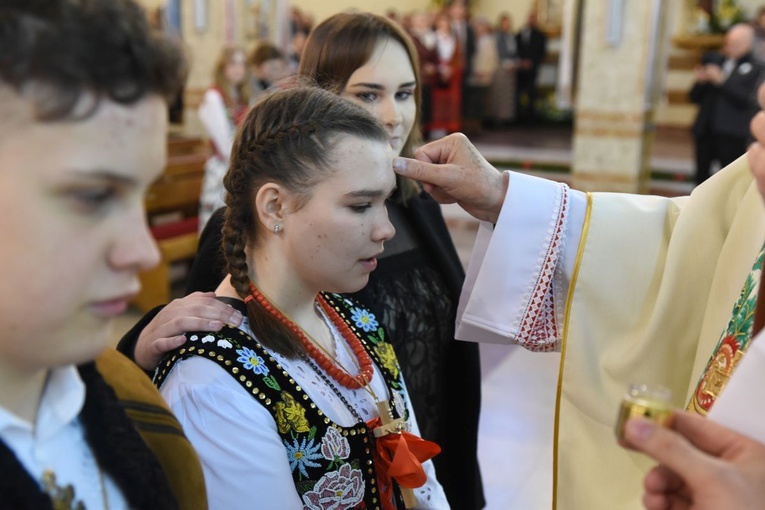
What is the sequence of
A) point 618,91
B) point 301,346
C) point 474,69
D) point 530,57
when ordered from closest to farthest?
1. point 301,346
2. point 618,91
3. point 474,69
4. point 530,57

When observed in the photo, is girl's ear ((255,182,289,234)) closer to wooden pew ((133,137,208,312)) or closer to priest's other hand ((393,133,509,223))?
priest's other hand ((393,133,509,223))

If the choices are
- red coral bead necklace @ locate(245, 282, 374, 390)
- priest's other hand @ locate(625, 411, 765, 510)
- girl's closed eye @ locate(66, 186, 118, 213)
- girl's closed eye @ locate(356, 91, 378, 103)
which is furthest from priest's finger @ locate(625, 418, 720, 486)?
girl's closed eye @ locate(356, 91, 378, 103)

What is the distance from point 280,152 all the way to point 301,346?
351mm

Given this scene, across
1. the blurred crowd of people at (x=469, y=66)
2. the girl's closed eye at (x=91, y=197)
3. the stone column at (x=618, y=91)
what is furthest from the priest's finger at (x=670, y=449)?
the blurred crowd of people at (x=469, y=66)

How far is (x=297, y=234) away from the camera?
1433 mm

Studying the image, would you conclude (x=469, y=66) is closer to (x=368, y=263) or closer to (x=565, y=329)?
(x=565, y=329)

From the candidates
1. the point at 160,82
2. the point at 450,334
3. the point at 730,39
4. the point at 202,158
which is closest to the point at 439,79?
the point at 730,39

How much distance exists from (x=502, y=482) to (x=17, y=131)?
9.31 feet

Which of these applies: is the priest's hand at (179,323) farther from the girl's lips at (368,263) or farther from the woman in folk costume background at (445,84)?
the woman in folk costume background at (445,84)

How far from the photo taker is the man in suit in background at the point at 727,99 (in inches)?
270

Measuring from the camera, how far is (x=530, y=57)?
45.2 feet

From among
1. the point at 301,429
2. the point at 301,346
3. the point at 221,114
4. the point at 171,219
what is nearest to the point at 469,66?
the point at 221,114

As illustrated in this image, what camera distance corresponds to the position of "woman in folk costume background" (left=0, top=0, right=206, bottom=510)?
69 cm

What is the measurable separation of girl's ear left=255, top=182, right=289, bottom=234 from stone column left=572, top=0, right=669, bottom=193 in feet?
22.3
